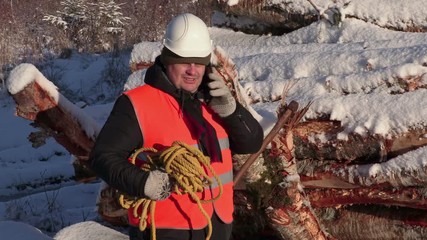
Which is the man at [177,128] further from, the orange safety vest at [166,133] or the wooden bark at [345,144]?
the wooden bark at [345,144]

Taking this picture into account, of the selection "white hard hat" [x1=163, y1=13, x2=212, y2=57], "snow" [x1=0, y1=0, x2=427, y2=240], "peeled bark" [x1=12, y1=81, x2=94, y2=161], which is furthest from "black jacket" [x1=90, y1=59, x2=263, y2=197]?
"peeled bark" [x1=12, y1=81, x2=94, y2=161]

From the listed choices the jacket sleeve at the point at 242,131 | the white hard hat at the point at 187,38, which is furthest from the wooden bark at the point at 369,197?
the white hard hat at the point at 187,38

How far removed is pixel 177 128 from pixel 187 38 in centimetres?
38

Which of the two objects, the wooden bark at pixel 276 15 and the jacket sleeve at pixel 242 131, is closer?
the jacket sleeve at pixel 242 131

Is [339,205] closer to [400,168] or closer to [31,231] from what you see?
[400,168]

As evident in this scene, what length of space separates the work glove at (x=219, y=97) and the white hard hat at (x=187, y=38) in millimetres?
114

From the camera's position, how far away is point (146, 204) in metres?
2.76

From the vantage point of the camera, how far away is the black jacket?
2621 mm

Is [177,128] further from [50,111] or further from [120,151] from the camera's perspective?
[50,111]

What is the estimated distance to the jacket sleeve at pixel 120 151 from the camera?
103 inches

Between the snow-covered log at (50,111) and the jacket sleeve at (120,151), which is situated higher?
the jacket sleeve at (120,151)

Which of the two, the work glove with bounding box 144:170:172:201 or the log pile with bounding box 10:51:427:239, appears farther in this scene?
the log pile with bounding box 10:51:427:239

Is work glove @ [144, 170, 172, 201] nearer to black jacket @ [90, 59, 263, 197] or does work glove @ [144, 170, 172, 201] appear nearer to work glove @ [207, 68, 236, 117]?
black jacket @ [90, 59, 263, 197]

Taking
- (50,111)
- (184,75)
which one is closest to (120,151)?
(184,75)
